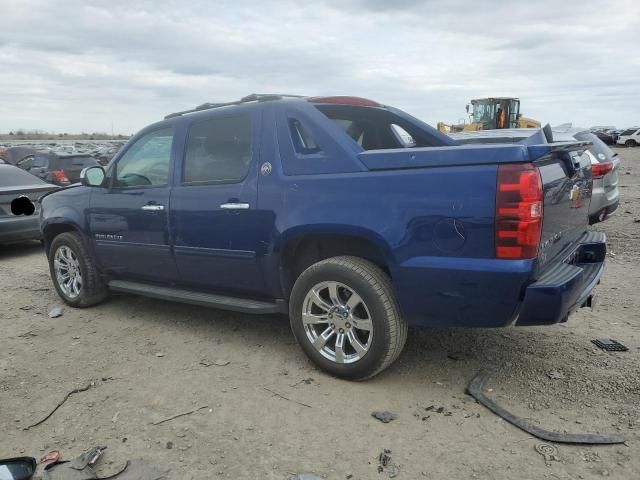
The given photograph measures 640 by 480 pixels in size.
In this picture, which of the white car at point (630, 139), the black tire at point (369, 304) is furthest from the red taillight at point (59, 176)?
the white car at point (630, 139)

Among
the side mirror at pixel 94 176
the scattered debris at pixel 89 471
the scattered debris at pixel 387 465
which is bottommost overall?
the scattered debris at pixel 89 471

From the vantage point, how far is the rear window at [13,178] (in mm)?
8742

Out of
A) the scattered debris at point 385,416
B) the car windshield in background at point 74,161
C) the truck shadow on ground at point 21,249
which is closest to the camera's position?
the scattered debris at point 385,416

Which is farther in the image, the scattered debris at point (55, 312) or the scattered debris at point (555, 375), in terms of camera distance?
the scattered debris at point (55, 312)

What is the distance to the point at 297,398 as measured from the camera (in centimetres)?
348

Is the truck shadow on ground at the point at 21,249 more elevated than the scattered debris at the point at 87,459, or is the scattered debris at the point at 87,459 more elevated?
the scattered debris at the point at 87,459

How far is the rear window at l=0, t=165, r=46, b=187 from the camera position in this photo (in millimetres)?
8742

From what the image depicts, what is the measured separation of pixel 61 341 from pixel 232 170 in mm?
2154

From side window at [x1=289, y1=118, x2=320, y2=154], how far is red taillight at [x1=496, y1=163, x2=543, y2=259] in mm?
1341

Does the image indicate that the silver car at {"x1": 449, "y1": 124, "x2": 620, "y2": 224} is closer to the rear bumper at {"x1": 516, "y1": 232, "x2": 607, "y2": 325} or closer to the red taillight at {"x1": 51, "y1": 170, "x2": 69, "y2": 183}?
the rear bumper at {"x1": 516, "y1": 232, "x2": 607, "y2": 325}

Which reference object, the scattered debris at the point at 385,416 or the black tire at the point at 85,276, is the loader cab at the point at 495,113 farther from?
the scattered debris at the point at 385,416

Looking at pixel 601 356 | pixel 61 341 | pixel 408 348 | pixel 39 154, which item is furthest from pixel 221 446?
pixel 39 154

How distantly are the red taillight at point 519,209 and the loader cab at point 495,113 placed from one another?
25.1 m

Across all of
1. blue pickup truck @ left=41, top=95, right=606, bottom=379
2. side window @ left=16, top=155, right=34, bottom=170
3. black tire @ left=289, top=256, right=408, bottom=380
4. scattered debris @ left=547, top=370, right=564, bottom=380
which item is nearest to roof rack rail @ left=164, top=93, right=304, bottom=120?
blue pickup truck @ left=41, top=95, right=606, bottom=379
